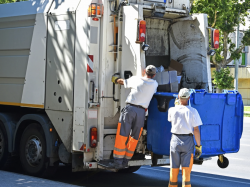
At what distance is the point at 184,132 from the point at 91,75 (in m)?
1.59

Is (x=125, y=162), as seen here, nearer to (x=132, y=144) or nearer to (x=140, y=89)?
(x=132, y=144)

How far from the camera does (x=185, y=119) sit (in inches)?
227

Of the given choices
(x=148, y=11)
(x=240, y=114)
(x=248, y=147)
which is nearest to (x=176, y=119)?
(x=240, y=114)

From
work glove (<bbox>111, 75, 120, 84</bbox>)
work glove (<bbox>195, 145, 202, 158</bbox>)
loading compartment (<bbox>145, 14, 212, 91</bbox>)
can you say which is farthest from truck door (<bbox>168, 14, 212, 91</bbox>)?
work glove (<bbox>195, 145, 202, 158</bbox>)

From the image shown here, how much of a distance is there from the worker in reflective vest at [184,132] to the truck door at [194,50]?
1.36m

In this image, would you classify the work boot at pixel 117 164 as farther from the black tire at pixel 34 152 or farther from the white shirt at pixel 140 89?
the black tire at pixel 34 152

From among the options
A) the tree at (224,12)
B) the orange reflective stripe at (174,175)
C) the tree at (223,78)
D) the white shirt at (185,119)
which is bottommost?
the orange reflective stripe at (174,175)

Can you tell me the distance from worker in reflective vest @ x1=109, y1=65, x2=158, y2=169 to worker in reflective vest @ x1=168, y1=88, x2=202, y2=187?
559mm

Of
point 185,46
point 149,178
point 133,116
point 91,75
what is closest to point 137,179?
point 149,178

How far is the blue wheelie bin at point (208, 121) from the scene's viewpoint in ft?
20.2

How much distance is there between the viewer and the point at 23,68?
7.48 metres

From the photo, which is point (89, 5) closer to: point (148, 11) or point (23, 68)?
point (148, 11)

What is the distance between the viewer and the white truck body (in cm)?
647

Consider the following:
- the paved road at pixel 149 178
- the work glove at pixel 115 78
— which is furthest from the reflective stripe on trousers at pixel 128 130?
the paved road at pixel 149 178
